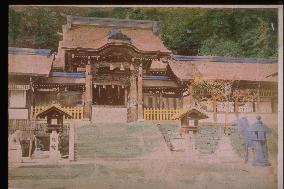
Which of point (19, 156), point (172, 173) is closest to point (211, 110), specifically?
point (172, 173)

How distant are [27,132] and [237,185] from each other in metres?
2.02

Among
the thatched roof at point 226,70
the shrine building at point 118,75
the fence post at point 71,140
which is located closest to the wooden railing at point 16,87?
the shrine building at point 118,75

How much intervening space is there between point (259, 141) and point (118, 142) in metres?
1.34

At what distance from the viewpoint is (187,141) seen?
3.71 m

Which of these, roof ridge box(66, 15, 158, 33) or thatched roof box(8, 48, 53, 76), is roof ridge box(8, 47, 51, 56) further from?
roof ridge box(66, 15, 158, 33)

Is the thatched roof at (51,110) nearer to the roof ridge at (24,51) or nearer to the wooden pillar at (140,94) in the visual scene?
the roof ridge at (24,51)

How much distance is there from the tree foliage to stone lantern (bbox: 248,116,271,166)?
0.67 meters

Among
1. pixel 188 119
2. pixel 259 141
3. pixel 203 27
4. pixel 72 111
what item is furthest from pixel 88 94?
pixel 259 141

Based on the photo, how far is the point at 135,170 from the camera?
3.65m

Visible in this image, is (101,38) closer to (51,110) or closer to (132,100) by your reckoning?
(132,100)

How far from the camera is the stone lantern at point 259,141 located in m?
3.71

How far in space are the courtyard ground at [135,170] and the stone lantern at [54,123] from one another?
121 millimetres

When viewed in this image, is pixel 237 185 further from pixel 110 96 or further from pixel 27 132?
pixel 27 132

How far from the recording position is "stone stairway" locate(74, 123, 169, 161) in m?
3.62
